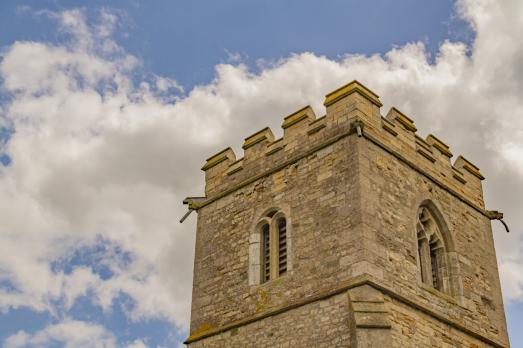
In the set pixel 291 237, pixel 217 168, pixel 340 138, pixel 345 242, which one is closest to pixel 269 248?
pixel 291 237

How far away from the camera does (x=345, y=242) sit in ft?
48.9

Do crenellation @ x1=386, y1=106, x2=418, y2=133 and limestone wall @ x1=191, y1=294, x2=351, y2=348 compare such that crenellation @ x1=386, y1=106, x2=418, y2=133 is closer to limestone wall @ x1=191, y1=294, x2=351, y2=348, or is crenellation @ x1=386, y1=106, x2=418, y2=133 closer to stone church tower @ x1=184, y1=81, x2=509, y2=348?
stone church tower @ x1=184, y1=81, x2=509, y2=348

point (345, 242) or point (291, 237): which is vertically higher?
point (291, 237)

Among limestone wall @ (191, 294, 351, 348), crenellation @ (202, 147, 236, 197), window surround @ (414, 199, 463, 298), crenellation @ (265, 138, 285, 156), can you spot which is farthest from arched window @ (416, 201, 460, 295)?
crenellation @ (202, 147, 236, 197)

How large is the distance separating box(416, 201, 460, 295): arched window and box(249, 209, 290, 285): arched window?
2.78 meters

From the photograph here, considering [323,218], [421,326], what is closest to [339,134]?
[323,218]

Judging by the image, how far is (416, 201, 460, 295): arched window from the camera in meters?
16.4

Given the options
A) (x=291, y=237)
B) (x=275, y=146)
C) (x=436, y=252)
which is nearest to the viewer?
(x=291, y=237)

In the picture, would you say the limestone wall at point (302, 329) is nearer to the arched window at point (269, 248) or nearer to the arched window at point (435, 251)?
the arched window at point (269, 248)

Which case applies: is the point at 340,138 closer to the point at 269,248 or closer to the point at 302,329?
the point at 269,248

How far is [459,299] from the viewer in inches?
647

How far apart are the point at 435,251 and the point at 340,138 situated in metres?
3.29

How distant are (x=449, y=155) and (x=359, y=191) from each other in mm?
4335

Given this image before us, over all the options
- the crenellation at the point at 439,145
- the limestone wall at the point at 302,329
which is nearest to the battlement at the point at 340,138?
the crenellation at the point at 439,145
